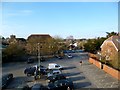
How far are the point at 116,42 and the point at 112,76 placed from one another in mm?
7831

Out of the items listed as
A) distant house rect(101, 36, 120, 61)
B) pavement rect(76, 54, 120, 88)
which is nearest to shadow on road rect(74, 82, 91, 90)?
pavement rect(76, 54, 120, 88)

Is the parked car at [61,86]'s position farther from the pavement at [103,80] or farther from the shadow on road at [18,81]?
the shadow on road at [18,81]

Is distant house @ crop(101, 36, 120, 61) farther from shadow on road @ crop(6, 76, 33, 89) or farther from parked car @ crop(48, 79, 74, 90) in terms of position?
parked car @ crop(48, 79, 74, 90)

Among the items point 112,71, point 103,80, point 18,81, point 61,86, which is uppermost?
point 112,71

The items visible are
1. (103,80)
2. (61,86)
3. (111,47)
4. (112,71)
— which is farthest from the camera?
(111,47)

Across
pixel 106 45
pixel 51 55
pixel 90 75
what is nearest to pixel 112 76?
pixel 90 75

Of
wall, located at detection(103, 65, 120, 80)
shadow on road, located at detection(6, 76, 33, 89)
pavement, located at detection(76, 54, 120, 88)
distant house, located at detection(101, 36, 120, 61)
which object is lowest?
shadow on road, located at detection(6, 76, 33, 89)

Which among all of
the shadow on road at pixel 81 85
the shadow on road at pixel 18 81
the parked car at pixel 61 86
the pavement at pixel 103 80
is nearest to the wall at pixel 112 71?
the pavement at pixel 103 80

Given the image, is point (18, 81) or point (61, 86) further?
point (18, 81)

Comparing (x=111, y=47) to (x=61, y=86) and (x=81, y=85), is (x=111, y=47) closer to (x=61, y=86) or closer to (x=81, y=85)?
(x=81, y=85)

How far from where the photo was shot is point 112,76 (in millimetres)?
14922

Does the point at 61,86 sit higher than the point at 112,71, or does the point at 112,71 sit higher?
the point at 112,71

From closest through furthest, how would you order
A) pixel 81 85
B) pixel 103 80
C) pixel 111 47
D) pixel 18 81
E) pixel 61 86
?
pixel 61 86 → pixel 81 85 → pixel 103 80 → pixel 18 81 → pixel 111 47

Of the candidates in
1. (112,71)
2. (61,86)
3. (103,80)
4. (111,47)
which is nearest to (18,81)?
(61,86)
